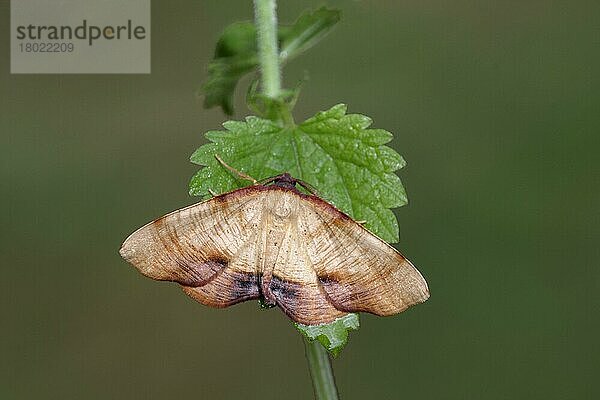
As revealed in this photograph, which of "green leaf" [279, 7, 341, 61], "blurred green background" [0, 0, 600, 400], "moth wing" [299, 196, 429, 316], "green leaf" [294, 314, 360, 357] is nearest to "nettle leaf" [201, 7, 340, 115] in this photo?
"green leaf" [279, 7, 341, 61]

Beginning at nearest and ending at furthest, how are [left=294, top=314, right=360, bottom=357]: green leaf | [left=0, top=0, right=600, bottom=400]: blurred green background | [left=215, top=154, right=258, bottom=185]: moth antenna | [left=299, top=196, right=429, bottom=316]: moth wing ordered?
[left=294, top=314, right=360, bottom=357]: green leaf → [left=299, top=196, right=429, bottom=316]: moth wing → [left=215, top=154, right=258, bottom=185]: moth antenna → [left=0, top=0, right=600, bottom=400]: blurred green background

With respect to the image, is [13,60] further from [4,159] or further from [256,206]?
[256,206]

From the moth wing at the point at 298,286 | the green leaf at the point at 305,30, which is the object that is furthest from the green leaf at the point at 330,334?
the green leaf at the point at 305,30
